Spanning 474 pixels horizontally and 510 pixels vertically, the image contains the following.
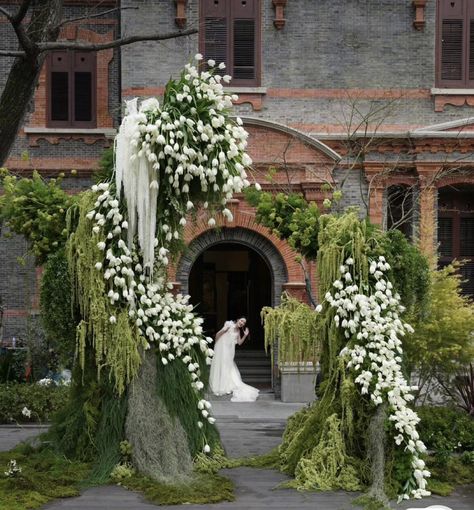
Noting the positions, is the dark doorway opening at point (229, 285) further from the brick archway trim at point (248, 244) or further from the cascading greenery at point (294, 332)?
the cascading greenery at point (294, 332)

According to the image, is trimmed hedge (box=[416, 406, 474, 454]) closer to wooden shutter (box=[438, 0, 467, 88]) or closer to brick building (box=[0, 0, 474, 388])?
brick building (box=[0, 0, 474, 388])

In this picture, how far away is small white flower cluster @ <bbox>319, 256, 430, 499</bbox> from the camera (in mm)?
9359

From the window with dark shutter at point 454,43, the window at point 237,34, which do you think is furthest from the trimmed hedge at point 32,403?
the window with dark shutter at point 454,43

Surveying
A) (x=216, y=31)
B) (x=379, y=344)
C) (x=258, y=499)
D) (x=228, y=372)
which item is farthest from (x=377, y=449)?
(x=216, y=31)

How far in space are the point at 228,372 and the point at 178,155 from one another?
10104 millimetres

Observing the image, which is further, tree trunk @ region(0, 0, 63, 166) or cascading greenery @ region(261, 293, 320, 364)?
cascading greenery @ region(261, 293, 320, 364)

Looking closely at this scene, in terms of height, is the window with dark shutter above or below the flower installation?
above

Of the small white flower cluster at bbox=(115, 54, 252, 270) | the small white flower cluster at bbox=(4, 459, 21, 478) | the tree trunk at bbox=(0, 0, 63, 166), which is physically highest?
the tree trunk at bbox=(0, 0, 63, 166)

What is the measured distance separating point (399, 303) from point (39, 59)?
4961 millimetres

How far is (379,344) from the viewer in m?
9.77

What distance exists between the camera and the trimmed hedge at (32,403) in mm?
14805

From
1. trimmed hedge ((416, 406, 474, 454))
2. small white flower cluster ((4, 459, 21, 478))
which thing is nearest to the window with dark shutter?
trimmed hedge ((416, 406, 474, 454))

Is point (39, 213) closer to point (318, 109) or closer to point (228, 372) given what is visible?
point (228, 372)

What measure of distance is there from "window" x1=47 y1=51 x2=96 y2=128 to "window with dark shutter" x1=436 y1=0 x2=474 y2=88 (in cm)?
777
